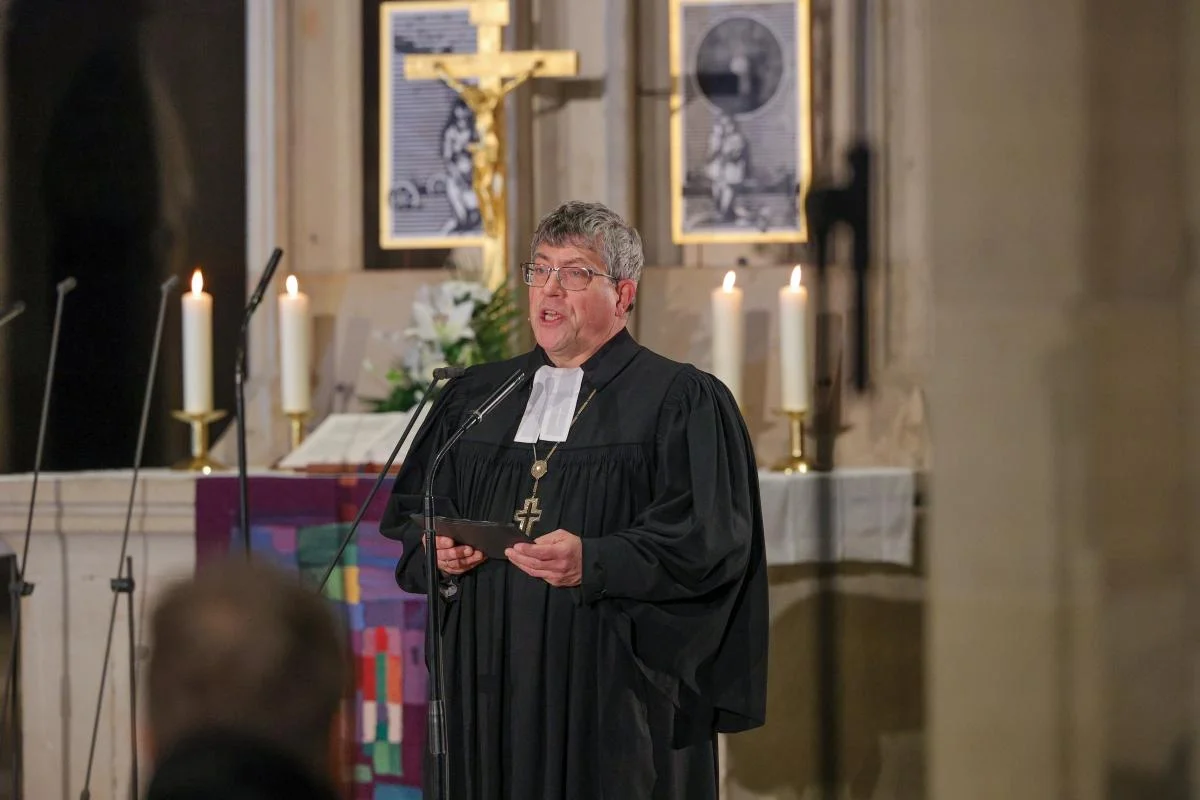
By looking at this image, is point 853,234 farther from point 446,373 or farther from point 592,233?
point 446,373

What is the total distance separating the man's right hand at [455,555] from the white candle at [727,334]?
4.58 feet

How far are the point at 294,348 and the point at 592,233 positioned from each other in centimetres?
172

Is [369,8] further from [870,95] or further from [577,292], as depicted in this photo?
[577,292]

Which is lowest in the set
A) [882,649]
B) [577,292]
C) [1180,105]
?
[882,649]

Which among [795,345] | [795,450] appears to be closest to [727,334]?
[795,345]

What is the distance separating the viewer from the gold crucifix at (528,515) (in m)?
2.68

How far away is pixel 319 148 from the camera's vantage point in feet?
15.5

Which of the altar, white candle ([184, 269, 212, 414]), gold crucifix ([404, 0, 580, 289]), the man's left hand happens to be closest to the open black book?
the man's left hand

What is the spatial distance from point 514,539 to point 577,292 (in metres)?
0.53

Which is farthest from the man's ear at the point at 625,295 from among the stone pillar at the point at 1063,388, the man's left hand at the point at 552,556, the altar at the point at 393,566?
the altar at the point at 393,566

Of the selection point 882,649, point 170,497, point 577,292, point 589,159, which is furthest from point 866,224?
point 170,497

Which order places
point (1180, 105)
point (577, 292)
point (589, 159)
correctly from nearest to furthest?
point (1180, 105)
point (577, 292)
point (589, 159)

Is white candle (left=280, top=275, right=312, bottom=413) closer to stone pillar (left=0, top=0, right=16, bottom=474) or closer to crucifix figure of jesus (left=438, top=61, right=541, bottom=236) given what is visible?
crucifix figure of jesus (left=438, top=61, right=541, bottom=236)

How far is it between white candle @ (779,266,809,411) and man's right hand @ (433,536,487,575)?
1.47 meters
